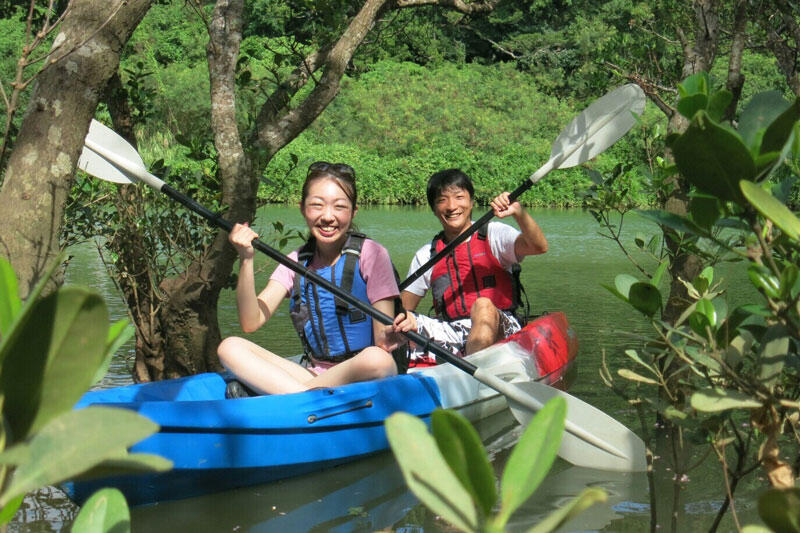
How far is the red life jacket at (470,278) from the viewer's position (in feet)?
15.6

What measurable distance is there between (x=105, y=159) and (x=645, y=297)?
3.04m

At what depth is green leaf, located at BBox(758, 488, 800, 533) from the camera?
0.57 meters

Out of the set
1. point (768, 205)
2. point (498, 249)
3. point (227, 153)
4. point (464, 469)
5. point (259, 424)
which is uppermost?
point (227, 153)

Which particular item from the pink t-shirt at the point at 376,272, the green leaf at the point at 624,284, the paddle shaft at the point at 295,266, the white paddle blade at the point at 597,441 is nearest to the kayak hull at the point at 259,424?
the paddle shaft at the point at 295,266

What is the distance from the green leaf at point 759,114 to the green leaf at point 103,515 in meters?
0.66

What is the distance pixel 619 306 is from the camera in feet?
25.1

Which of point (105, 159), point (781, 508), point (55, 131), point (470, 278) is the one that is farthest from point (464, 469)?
point (470, 278)

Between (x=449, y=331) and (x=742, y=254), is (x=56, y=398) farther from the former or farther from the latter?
(x=449, y=331)

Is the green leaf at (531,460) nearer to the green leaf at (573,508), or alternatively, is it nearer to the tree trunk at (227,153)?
the green leaf at (573,508)

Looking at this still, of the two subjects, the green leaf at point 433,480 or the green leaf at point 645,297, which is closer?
the green leaf at point 433,480

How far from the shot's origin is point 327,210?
361 centimetres

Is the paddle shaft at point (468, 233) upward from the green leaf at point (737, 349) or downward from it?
upward

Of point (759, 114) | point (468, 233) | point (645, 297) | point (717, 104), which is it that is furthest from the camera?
point (468, 233)

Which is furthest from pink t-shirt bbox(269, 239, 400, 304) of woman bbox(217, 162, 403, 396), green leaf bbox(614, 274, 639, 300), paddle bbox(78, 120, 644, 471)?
green leaf bbox(614, 274, 639, 300)
